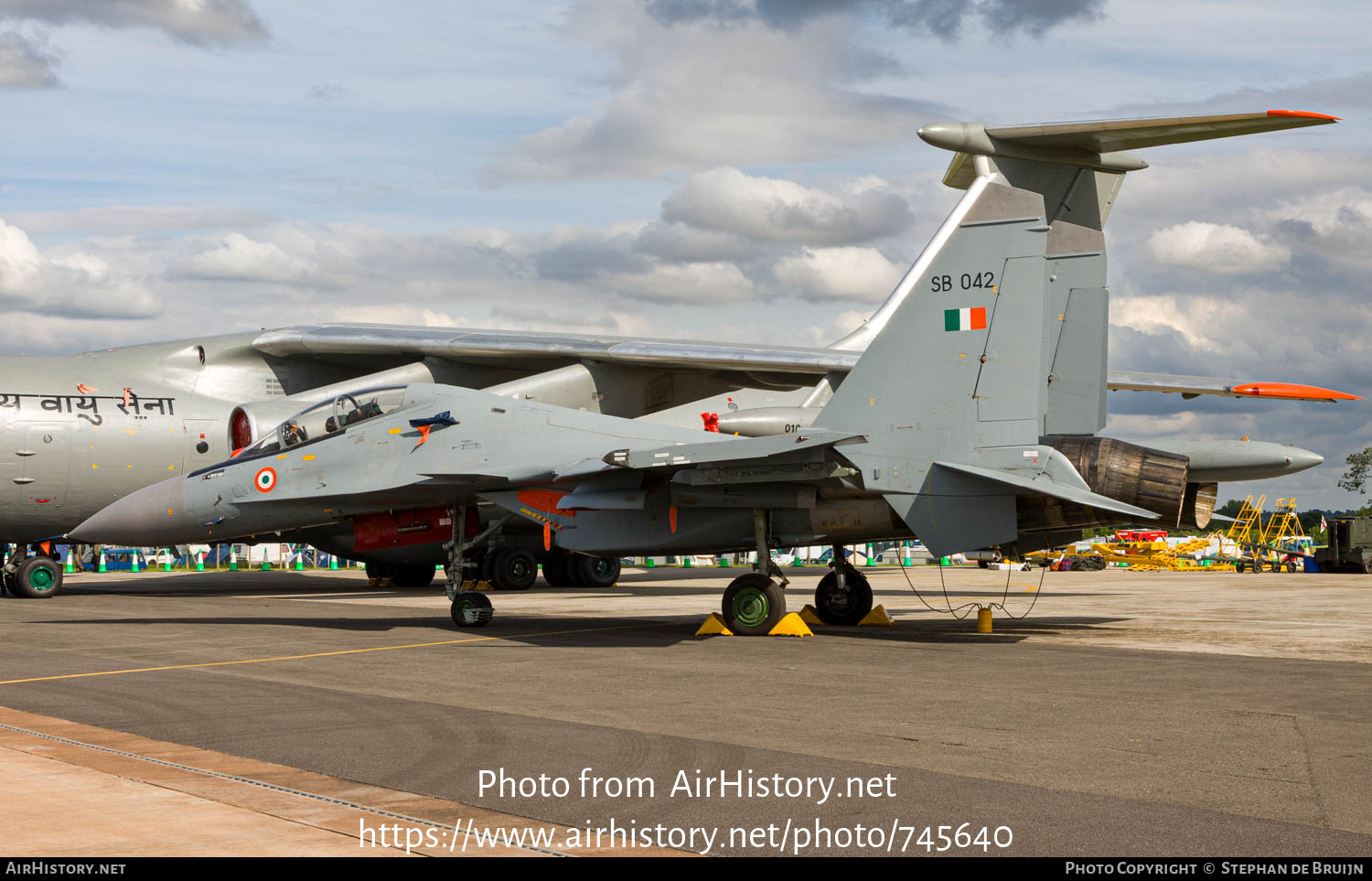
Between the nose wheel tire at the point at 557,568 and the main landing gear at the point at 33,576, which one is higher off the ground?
the main landing gear at the point at 33,576

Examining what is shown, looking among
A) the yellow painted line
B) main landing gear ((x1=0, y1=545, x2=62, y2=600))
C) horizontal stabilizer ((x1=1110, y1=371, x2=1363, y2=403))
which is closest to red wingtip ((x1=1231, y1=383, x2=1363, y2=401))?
horizontal stabilizer ((x1=1110, y1=371, x2=1363, y2=403))

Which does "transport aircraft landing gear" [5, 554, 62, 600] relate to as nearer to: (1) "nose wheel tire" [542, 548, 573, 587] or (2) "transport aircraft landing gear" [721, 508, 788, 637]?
(1) "nose wheel tire" [542, 548, 573, 587]

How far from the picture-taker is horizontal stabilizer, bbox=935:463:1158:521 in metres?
12.2

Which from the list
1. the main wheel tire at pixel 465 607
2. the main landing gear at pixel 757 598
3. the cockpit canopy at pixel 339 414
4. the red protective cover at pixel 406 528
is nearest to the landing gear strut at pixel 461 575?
the main wheel tire at pixel 465 607

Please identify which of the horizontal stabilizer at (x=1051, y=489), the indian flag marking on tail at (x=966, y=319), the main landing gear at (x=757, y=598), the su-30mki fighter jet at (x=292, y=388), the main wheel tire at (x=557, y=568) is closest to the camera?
the horizontal stabilizer at (x=1051, y=489)

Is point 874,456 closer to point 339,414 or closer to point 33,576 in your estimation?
point 339,414

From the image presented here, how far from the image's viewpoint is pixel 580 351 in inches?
822

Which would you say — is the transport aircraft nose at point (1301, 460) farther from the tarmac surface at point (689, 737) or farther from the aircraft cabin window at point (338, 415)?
the aircraft cabin window at point (338, 415)

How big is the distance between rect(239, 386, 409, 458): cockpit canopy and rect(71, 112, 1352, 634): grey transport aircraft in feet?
0.09

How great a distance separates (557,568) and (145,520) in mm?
12153

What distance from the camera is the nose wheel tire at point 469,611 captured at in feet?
48.0

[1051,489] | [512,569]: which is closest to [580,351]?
[512,569]

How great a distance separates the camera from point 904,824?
16.6ft

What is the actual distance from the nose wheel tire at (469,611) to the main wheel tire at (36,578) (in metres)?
10.8
